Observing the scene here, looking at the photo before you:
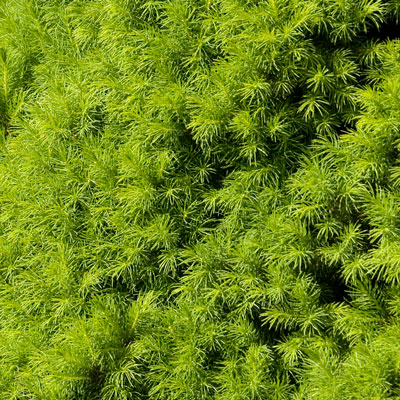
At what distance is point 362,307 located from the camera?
1.86 m

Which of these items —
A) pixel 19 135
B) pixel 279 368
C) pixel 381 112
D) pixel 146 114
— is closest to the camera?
pixel 381 112

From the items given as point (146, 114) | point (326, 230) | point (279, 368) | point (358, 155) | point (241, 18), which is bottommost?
point (279, 368)

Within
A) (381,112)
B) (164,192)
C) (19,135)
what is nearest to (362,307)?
(381,112)

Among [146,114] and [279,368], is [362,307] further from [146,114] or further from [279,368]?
[146,114]

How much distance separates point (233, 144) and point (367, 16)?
572 mm

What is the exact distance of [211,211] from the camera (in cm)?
211

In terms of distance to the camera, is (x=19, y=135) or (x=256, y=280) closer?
(x=256, y=280)

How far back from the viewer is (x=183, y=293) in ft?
Result: 6.72

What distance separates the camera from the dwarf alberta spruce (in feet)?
6.11

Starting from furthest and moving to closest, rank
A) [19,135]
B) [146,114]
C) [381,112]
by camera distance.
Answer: [19,135] → [146,114] → [381,112]

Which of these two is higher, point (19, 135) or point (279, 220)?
point (19, 135)

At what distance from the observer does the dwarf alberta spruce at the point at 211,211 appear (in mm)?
1861

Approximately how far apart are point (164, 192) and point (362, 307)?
726mm

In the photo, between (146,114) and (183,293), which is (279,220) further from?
(146,114)
